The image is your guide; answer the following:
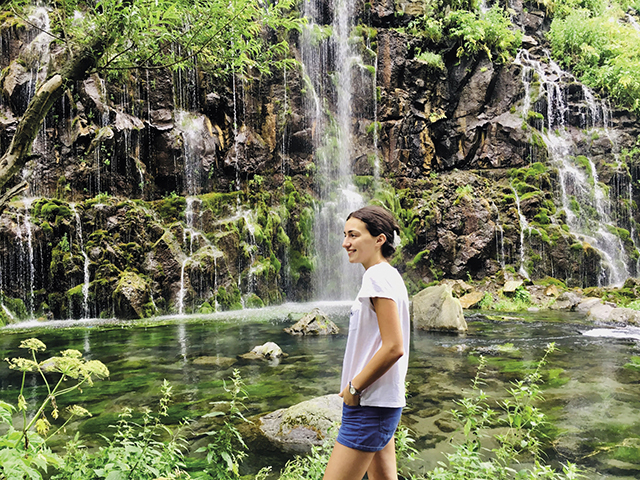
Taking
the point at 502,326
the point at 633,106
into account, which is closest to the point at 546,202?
the point at 633,106

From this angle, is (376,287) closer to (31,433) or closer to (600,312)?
(31,433)

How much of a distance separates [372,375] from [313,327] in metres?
9.08

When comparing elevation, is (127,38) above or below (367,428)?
above

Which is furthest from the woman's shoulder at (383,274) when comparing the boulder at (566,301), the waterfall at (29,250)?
the boulder at (566,301)

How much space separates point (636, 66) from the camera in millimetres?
22297

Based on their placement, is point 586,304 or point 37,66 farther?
point 37,66

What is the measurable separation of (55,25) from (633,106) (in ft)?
90.7

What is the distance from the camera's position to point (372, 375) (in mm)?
2049

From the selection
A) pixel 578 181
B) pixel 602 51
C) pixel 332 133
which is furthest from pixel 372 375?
pixel 602 51

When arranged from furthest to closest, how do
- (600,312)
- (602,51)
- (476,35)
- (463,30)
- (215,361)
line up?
1. (602,51)
2. (463,30)
3. (476,35)
4. (600,312)
5. (215,361)

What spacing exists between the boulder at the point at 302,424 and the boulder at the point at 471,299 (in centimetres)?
1213

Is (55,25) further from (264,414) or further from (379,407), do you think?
(264,414)

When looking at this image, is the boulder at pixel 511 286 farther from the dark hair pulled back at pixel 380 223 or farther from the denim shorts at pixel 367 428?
the denim shorts at pixel 367 428

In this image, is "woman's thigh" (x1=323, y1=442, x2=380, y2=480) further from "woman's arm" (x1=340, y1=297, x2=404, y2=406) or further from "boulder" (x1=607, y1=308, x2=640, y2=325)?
"boulder" (x1=607, y1=308, x2=640, y2=325)
